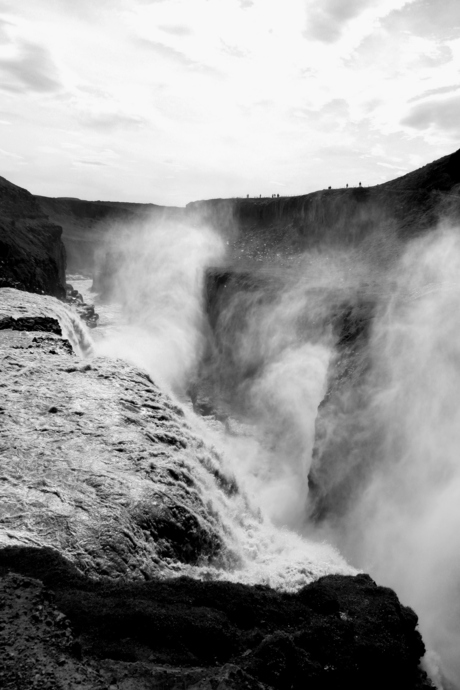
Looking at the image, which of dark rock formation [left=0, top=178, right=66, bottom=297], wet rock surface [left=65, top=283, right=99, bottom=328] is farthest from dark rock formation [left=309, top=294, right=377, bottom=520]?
wet rock surface [left=65, top=283, right=99, bottom=328]

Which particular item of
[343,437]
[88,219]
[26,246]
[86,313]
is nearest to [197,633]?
[343,437]

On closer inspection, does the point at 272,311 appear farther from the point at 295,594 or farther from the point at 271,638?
the point at 271,638

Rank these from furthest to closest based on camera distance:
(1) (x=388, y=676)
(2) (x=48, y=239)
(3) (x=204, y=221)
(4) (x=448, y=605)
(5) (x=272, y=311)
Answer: (3) (x=204, y=221) → (2) (x=48, y=239) → (5) (x=272, y=311) → (4) (x=448, y=605) → (1) (x=388, y=676)

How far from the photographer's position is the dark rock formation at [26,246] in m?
29.8

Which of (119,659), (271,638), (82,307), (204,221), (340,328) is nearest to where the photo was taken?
(119,659)

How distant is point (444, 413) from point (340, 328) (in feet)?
26.2

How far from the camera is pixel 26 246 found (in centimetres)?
3456

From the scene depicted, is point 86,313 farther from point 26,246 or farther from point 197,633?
point 197,633

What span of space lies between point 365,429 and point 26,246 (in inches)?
1103

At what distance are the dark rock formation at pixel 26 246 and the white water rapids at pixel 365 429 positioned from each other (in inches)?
277

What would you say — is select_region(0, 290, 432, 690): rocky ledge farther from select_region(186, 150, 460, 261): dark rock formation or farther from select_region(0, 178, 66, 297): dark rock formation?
select_region(186, 150, 460, 261): dark rock formation

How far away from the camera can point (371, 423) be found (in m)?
17.7

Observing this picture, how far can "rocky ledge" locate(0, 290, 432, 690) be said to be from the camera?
6141 millimetres

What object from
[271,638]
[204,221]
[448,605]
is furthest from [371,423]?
[204,221]
